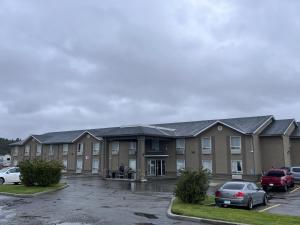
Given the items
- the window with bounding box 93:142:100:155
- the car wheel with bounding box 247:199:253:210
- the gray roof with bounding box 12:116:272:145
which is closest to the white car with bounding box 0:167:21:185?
the gray roof with bounding box 12:116:272:145

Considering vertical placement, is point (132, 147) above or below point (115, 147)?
below

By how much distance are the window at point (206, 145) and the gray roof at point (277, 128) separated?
21.4 ft

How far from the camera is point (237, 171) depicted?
43781 millimetres

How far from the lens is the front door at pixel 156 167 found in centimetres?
4912

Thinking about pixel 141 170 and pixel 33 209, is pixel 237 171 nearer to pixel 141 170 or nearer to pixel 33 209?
pixel 141 170

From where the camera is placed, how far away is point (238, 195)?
→ 1856cm

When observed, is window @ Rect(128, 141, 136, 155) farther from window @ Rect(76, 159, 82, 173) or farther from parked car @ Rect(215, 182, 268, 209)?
parked car @ Rect(215, 182, 268, 209)

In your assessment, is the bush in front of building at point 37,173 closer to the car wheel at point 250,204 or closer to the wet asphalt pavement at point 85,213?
the wet asphalt pavement at point 85,213

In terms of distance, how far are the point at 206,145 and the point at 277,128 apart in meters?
8.86

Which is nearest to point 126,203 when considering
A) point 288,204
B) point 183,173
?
point 183,173

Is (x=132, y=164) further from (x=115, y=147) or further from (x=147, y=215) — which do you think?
(x=147, y=215)

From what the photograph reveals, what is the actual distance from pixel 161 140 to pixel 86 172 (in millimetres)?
14691

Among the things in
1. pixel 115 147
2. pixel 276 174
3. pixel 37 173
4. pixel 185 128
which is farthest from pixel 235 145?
pixel 37 173

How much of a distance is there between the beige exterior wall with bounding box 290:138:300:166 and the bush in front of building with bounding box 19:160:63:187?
98.7ft
